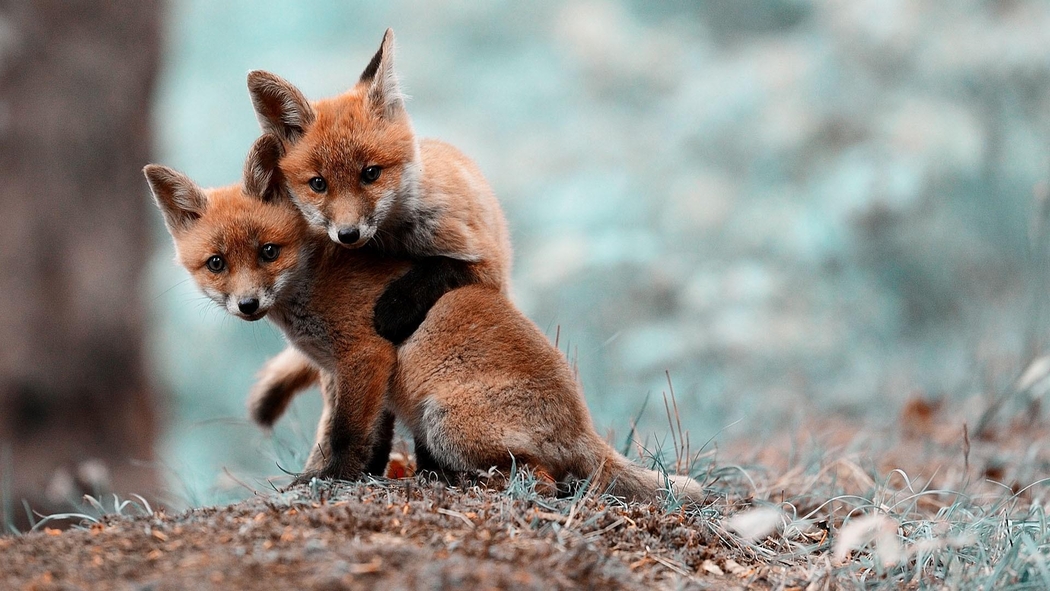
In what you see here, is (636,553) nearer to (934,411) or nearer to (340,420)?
(340,420)

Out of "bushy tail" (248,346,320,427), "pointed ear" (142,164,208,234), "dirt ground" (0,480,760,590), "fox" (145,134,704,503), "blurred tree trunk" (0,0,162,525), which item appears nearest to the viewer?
"dirt ground" (0,480,760,590)

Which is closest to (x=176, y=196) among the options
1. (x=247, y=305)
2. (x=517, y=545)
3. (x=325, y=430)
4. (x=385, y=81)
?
(x=247, y=305)

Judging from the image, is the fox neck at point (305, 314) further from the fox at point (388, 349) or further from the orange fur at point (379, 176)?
the orange fur at point (379, 176)

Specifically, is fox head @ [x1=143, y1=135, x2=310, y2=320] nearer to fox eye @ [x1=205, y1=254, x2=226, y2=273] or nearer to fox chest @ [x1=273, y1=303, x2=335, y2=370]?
fox eye @ [x1=205, y1=254, x2=226, y2=273]

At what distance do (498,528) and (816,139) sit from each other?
8.90 metres

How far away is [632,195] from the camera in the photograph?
454 inches

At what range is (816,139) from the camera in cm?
1069

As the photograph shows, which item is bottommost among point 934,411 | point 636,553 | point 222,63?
point 934,411

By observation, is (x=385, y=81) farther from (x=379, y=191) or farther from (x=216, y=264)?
(x=216, y=264)

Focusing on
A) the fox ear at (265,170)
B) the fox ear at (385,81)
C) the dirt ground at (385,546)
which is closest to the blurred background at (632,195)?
the fox ear at (385,81)

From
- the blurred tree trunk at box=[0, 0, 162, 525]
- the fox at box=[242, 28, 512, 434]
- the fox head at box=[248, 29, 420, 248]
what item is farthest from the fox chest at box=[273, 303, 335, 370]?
the blurred tree trunk at box=[0, 0, 162, 525]

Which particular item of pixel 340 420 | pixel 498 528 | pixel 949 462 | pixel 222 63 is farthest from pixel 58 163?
pixel 222 63

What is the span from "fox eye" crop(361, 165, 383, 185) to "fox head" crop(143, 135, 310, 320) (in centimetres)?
32

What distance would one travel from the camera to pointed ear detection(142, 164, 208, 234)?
12.3 feet
